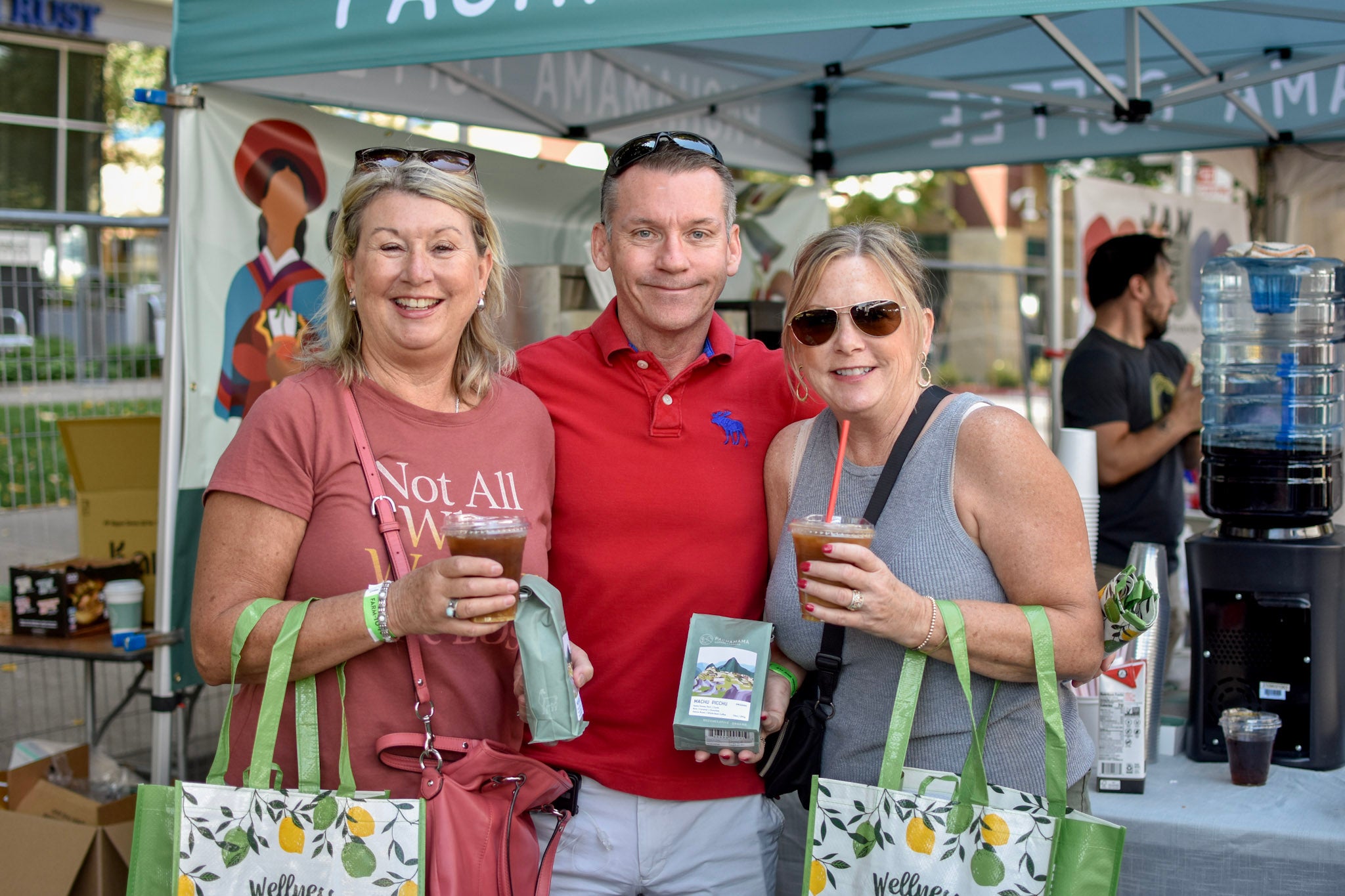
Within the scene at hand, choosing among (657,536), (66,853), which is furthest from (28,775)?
(657,536)

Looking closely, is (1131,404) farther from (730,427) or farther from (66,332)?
(66,332)

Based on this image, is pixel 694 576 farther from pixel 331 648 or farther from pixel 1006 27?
pixel 1006 27

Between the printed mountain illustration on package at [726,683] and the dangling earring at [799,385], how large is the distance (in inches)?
24.5

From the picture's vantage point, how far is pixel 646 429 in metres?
2.41

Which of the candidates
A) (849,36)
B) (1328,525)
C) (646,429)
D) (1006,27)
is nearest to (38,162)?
(849,36)

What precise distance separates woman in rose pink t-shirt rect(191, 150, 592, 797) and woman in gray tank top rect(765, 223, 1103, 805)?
0.54 meters

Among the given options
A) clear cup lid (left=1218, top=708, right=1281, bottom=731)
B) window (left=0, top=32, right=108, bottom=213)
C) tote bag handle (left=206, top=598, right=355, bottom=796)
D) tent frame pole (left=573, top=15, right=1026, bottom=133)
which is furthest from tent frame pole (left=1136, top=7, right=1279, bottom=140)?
window (left=0, top=32, right=108, bottom=213)

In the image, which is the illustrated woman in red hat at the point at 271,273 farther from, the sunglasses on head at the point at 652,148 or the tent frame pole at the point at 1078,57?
the tent frame pole at the point at 1078,57

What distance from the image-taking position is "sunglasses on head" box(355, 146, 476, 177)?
2244 millimetres

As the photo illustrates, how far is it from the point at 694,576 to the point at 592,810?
528 millimetres

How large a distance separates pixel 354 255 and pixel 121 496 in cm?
271

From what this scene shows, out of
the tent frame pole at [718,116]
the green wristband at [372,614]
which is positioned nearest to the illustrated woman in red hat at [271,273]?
the tent frame pole at [718,116]

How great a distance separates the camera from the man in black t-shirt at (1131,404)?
4.56 metres

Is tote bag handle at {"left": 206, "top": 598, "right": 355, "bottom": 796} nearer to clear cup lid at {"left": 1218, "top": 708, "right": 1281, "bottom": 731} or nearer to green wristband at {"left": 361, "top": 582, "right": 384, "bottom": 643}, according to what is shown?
green wristband at {"left": 361, "top": 582, "right": 384, "bottom": 643}
